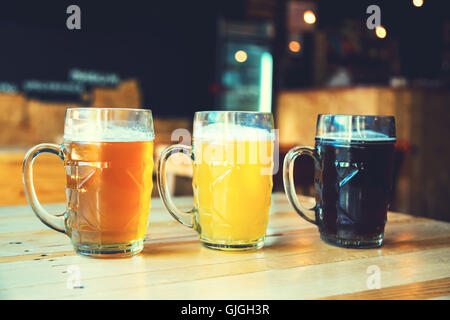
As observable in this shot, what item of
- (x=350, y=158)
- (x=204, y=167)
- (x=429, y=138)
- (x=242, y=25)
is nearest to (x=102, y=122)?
(x=204, y=167)

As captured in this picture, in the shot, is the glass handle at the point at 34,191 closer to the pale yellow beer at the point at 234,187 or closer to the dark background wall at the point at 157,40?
the pale yellow beer at the point at 234,187

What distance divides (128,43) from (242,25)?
5.40 ft

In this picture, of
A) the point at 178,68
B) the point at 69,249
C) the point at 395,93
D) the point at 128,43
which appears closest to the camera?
the point at 69,249

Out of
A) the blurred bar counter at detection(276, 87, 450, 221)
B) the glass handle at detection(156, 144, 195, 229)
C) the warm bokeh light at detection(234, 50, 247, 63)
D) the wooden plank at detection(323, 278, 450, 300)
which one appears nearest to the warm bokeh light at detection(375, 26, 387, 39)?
the blurred bar counter at detection(276, 87, 450, 221)

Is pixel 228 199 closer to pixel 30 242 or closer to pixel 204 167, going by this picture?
pixel 204 167

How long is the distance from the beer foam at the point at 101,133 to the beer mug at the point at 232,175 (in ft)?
0.23

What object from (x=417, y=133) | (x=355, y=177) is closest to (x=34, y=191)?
(x=355, y=177)

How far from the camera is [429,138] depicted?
4492 millimetres

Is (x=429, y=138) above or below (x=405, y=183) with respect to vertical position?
above

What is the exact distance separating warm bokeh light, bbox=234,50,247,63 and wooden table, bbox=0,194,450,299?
5650 mm

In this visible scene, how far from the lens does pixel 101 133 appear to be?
0.75 meters

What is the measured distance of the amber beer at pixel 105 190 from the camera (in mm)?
740

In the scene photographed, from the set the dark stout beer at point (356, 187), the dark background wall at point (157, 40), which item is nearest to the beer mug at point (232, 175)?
the dark stout beer at point (356, 187)

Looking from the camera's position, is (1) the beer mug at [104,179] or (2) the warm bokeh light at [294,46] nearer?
(1) the beer mug at [104,179]
